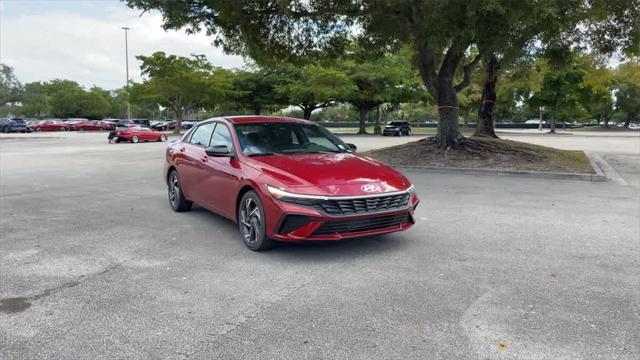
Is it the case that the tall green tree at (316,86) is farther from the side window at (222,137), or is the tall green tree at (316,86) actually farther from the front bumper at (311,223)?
the front bumper at (311,223)

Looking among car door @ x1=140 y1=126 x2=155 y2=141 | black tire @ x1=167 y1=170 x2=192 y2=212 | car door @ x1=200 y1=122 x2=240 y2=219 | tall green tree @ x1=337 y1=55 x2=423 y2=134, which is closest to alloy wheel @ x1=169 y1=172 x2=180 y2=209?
black tire @ x1=167 y1=170 x2=192 y2=212

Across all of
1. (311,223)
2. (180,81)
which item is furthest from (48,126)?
(311,223)

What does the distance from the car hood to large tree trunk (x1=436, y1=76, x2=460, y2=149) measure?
1038 centimetres

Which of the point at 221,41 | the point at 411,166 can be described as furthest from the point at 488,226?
the point at 221,41

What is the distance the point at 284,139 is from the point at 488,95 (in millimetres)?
20038

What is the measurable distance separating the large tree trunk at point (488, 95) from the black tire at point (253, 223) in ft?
61.4

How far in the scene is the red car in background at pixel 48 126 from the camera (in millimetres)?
52125

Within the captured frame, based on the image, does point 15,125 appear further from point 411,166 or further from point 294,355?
point 294,355

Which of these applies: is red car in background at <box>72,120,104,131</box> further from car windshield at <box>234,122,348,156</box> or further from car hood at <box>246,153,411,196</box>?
car hood at <box>246,153,411,196</box>

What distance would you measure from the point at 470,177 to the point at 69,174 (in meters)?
10.1

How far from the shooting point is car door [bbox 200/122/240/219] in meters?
5.78

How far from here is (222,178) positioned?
19.8ft

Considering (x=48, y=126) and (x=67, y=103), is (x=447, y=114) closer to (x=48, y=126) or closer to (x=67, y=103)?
(x=48, y=126)

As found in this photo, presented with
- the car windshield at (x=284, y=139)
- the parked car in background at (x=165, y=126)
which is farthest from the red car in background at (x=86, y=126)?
the car windshield at (x=284, y=139)
